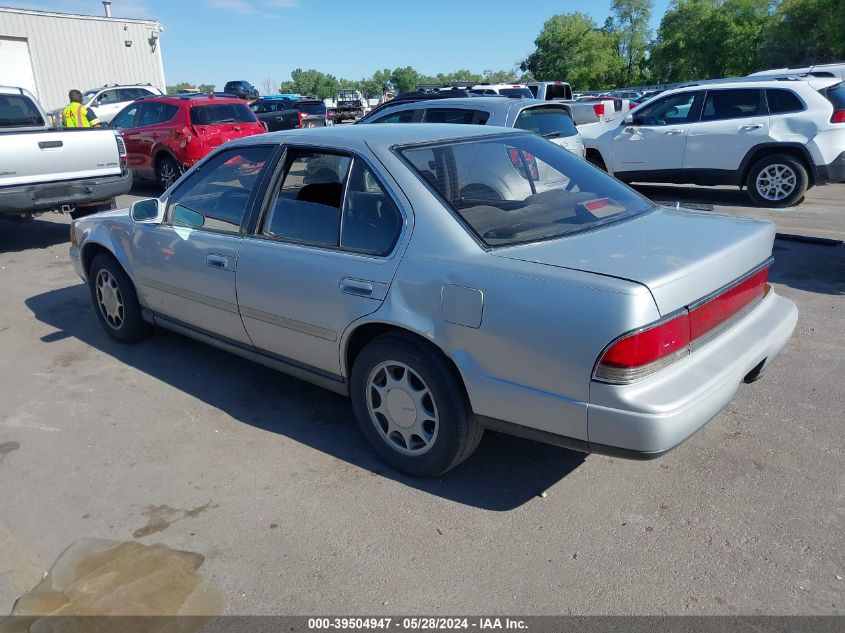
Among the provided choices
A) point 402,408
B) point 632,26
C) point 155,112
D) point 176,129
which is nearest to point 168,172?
point 176,129

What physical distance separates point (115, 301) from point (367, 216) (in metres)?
2.69

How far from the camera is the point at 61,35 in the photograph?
27.7 meters

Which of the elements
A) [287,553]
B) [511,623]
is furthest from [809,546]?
[287,553]

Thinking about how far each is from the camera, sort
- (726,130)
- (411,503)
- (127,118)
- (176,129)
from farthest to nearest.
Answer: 1. (127,118)
2. (176,129)
3. (726,130)
4. (411,503)

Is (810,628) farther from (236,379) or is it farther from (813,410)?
(236,379)

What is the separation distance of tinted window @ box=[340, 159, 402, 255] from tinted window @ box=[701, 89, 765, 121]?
27.2 feet

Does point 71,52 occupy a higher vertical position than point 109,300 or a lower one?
higher

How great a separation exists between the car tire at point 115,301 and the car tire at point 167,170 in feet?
24.6

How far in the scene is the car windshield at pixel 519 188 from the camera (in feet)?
10.9

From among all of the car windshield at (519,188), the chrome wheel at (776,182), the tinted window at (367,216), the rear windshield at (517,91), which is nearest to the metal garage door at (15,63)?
the rear windshield at (517,91)

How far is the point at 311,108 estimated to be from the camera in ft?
84.9

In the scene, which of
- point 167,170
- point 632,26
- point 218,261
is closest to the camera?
point 218,261

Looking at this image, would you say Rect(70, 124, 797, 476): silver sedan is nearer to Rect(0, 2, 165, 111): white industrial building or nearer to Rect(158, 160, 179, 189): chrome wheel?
Rect(158, 160, 179, 189): chrome wheel

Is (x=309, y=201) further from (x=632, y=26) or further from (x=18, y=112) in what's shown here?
(x=632, y=26)
